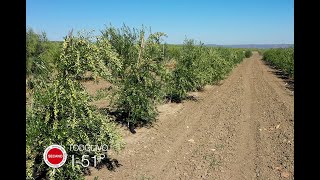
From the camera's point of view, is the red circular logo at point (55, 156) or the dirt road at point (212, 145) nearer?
the red circular logo at point (55, 156)

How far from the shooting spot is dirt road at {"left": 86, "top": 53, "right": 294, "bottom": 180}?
770 centimetres

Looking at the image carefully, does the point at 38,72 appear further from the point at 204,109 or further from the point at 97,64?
the point at 204,109

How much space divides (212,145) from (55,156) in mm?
4950

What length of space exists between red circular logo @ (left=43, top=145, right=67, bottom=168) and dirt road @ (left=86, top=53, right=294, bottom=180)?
5.02 feet

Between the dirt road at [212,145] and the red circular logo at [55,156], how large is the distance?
5.02 feet

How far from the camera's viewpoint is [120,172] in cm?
764

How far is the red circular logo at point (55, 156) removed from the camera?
5.75 meters

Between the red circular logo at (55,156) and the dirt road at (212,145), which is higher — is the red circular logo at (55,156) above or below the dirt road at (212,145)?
above

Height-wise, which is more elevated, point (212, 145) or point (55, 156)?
point (55, 156)

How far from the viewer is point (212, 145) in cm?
959

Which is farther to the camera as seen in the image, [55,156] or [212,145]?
[212,145]

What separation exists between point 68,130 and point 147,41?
556cm

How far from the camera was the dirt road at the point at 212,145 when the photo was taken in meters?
7.70
